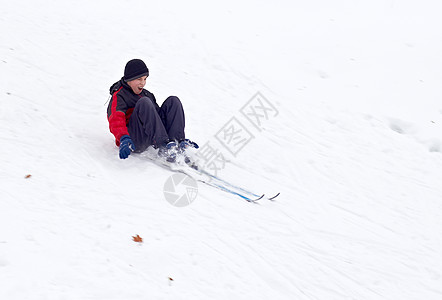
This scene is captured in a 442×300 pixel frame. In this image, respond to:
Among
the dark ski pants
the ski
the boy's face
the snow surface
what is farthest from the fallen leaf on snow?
the boy's face

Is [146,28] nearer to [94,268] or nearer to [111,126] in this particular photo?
[111,126]

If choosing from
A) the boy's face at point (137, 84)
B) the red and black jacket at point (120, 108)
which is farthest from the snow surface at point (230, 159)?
the boy's face at point (137, 84)

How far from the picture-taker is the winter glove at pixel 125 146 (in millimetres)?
4086

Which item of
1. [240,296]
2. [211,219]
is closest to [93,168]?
[211,219]

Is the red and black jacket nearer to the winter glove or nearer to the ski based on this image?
the winter glove

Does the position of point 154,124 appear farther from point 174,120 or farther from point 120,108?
point 120,108

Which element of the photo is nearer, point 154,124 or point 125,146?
point 125,146

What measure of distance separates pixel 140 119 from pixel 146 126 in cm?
10

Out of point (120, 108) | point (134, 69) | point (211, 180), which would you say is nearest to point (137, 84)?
point (134, 69)

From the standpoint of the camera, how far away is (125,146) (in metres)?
4.09

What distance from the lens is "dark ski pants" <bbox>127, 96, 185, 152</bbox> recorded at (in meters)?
4.25

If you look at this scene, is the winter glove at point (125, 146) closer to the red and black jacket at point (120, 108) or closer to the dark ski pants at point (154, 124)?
the red and black jacket at point (120, 108)

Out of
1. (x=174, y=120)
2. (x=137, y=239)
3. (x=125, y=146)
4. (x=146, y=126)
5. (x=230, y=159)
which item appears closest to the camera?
(x=137, y=239)

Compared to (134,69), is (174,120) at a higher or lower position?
lower
